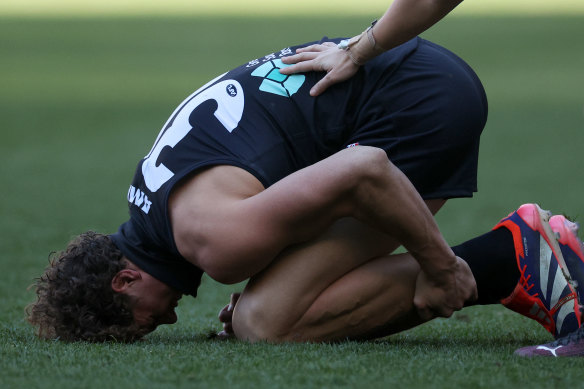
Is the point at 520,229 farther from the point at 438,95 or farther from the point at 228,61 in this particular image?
the point at 228,61

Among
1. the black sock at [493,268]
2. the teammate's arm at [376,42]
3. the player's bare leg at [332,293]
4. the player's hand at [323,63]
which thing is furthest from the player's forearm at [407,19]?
the black sock at [493,268]

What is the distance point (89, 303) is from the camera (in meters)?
3.05

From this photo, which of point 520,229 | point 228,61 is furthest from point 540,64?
point 520,229

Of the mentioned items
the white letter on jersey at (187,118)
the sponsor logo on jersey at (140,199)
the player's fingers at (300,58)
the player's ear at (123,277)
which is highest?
the player's fingers at (300,58)

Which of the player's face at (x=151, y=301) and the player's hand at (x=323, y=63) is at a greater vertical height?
the player's hand at (x=323, y=63)

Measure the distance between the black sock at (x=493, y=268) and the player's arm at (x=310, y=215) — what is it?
168mm

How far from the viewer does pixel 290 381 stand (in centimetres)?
241

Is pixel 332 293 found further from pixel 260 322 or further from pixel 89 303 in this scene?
pixel 89 303

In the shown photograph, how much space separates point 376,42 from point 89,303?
1245 millimetres

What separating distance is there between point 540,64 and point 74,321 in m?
→ 12.4

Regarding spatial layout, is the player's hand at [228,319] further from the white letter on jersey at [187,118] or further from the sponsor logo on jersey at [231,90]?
the sponsor logo on jersey at [231,90]

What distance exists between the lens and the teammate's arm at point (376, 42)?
2961mm

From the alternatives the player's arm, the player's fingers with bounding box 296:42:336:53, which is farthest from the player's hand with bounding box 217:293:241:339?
the player's fingers with bounding box 296:42:336:53

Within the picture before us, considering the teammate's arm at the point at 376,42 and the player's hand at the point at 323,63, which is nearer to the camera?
the teammate's arm at the point at 376,42
